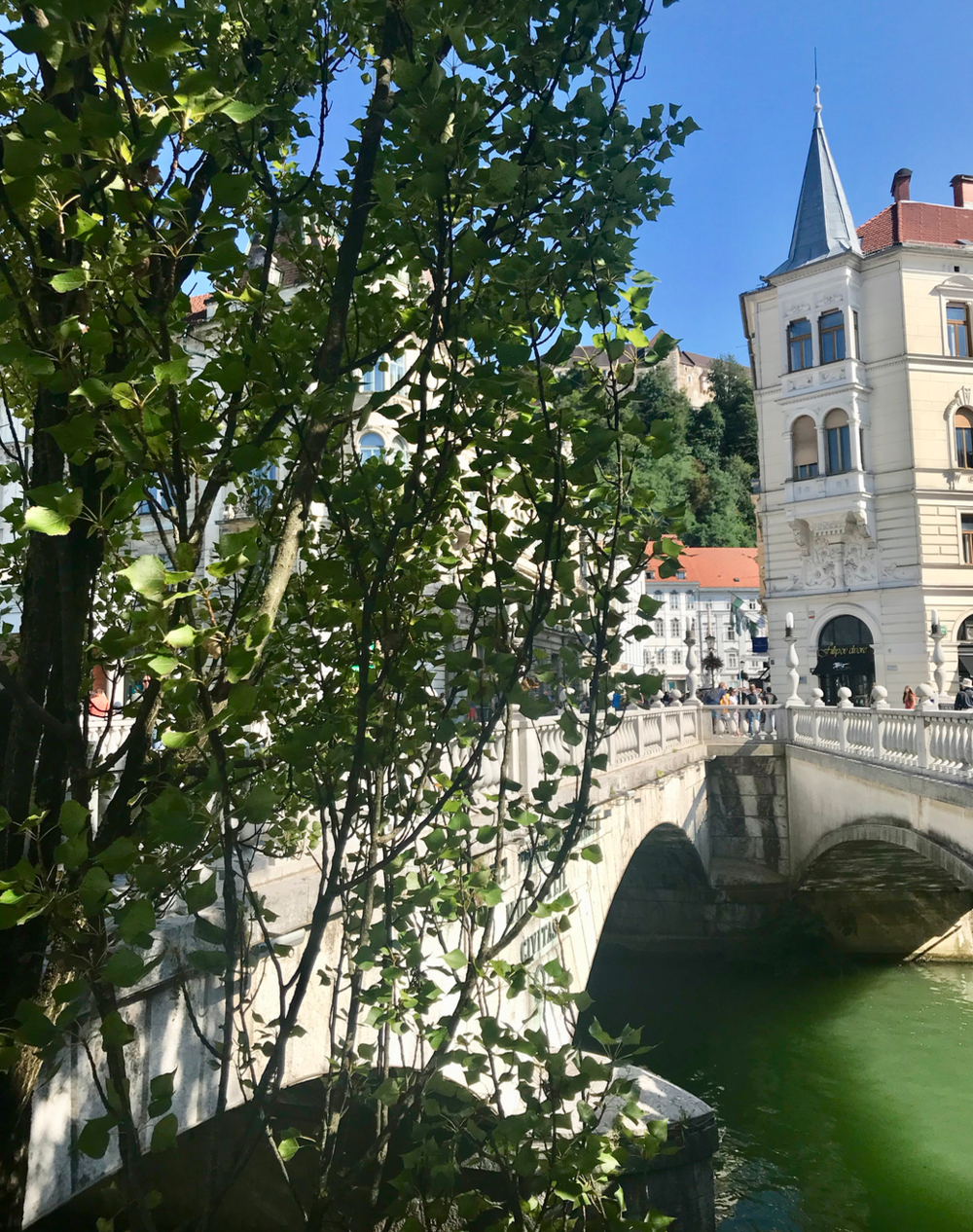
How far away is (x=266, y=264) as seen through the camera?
7.23 feet

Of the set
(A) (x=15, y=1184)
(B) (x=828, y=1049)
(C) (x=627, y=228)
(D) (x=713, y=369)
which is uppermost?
(D) (x=713, y=369)

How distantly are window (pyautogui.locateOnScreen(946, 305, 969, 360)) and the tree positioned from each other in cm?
2816

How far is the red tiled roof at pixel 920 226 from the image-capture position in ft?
91.1

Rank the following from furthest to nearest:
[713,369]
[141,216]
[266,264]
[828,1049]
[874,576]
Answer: [713,369], [874,576], [828,1049], [266,264], [141,216]

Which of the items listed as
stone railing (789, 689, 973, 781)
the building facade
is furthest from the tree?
the building facade

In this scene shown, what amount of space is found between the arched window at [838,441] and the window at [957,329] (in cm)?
343

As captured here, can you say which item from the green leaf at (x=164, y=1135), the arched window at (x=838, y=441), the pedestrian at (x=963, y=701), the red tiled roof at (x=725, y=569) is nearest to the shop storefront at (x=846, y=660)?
the arched window at (x=838, y=441)

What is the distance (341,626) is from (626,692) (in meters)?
0.85

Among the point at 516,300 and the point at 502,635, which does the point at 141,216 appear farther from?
the point at 502,635

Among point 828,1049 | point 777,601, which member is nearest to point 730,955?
point 828,1049

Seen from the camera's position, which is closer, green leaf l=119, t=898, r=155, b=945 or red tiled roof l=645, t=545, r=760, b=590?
green leaf l=119, t=898, r=155, b=945

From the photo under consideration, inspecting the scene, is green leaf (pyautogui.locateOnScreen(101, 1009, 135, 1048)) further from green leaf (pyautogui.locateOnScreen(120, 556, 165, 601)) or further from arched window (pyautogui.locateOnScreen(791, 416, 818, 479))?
arched window (pyautogui.locateOnScreen(791, 416, 818, 479))

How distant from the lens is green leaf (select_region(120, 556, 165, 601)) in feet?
4.84

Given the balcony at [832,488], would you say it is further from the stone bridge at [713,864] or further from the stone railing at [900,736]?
the stone railing at [900,736]
